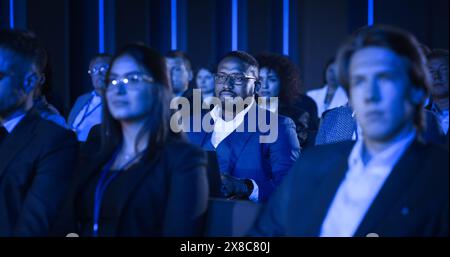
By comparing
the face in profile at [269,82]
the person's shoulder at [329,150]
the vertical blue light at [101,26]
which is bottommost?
the person's shoulder at [329,150]

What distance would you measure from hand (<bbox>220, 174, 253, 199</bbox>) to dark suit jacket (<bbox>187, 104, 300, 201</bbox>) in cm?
25

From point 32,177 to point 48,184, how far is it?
66mm

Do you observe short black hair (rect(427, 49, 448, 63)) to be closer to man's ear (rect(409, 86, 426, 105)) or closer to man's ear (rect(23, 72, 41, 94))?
man's ear (rect(409, 86, 426, 105))

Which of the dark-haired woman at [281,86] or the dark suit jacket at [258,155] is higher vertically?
the dark-haired woman at [281,86]

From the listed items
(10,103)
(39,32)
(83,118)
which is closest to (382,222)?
(10,103)

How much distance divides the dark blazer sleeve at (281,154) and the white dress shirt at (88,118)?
1.51 metres

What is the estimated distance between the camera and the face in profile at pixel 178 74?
18.2 ft

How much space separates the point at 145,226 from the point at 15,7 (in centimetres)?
375

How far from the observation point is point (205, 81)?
6281mm

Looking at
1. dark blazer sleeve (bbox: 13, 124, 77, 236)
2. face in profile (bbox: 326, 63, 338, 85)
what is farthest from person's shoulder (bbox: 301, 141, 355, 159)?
face in profile (bbox: 326, 63, 338, 85)

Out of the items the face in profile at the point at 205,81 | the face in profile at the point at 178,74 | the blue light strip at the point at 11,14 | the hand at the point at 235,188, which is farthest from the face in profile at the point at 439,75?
the face in profile at the point at 205,81

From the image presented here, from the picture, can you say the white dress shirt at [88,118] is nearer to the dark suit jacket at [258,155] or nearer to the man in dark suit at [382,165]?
the dark suit jacket at [258,155]
